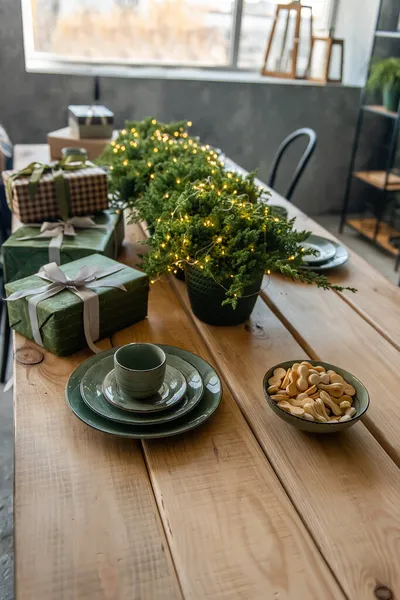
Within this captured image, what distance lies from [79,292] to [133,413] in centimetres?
29

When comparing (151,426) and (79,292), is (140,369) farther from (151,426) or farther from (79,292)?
(79,292)

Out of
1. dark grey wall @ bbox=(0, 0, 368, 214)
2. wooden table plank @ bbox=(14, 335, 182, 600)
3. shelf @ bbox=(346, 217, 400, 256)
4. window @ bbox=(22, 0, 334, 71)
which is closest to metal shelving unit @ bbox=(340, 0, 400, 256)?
shelf @ bbox=(346, 217, 400, 256)

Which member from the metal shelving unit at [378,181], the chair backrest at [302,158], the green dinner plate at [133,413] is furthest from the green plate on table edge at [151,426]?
the metal shelving unit at [378,181]

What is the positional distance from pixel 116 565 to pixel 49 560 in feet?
0.26

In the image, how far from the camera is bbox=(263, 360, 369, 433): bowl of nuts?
2.81 feet

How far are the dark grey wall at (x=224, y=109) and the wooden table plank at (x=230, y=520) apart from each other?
102 inches

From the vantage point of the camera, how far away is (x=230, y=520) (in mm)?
730

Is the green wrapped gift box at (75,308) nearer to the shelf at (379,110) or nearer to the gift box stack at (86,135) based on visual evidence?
the gift box stack at (86,135)

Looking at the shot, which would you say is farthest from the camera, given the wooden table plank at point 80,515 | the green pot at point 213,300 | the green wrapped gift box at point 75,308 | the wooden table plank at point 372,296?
the wooden table plank at point 372,296

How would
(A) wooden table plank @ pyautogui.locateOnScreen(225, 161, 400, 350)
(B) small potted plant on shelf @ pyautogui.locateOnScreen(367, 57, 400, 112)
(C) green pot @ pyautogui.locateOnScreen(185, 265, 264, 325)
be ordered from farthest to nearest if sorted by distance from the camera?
(B) small potted plant on shelf @ pyautogui.locateOnScreen(367, 57, 400, 112) < (A) wooden table plank @ pyautogui.locateOnScreen(225, 161, 400, 350) < (C) green pot @ pyautogui.locateOnScreen(185, 265, 264, 325)

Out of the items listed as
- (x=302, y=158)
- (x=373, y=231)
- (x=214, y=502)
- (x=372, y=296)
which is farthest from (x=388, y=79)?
(x=214, y=502)

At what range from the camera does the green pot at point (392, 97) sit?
328 cm

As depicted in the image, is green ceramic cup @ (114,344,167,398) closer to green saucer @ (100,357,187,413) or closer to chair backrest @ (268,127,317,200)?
green saucer @ (100,357,187,413)

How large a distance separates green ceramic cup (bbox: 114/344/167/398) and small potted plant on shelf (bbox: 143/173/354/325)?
0.20 metres
